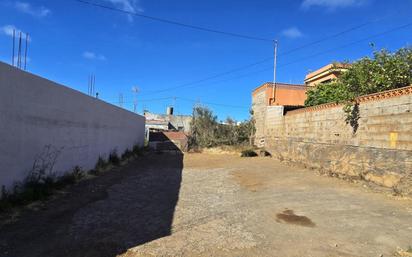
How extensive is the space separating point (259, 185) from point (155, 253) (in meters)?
6.70

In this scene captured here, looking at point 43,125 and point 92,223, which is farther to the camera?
point 43,125

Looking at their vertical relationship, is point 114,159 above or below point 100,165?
above

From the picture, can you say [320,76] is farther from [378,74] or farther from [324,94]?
[378,74]

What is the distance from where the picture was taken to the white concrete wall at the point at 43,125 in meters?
6.51

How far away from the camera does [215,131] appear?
2633cm

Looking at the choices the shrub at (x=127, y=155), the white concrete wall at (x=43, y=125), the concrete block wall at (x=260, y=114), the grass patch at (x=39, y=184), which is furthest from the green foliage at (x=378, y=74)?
the shrub at (x=127, y=155)

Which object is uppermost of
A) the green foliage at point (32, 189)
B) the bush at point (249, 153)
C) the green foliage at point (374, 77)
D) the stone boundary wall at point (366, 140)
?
the green foliage at point (374, 77)

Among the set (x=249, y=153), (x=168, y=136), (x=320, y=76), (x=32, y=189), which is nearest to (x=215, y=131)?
(x=168, y=136)

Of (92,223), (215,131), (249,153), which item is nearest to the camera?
(92,223)

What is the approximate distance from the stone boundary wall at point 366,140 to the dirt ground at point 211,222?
716 mm

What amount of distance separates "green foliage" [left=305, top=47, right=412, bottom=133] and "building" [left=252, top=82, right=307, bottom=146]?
1035 centimetres

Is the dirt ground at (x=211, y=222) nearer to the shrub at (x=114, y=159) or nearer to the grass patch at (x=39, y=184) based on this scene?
the grass patch at (x=39, y=184)

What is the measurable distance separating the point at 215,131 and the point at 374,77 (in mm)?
15846

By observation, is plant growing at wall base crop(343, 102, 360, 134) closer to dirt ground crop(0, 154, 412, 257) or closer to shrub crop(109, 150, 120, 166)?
dirt ground crop(0, 154, 412, 257)
